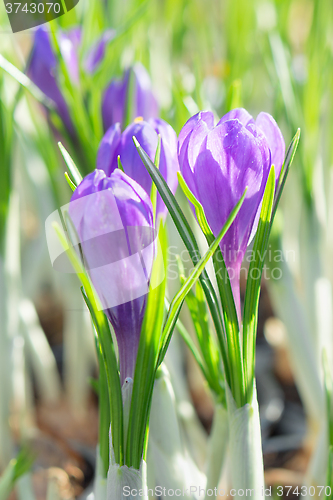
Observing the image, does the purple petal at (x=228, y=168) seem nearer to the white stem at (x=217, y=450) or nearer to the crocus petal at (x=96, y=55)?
the white stem at (x=217, y=450)

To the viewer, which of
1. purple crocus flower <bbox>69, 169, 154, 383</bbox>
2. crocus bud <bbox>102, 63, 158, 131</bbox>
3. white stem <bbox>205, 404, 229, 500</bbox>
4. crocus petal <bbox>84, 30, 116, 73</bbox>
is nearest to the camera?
purple crocus flower <bbox>69, 169, 154, 383</bbox>

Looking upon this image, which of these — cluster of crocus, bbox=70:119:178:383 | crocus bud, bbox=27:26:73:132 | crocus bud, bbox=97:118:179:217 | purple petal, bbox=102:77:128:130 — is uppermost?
crocus bud, bbox=27:26:73:132

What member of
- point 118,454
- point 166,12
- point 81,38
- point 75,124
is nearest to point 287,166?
point 118,454

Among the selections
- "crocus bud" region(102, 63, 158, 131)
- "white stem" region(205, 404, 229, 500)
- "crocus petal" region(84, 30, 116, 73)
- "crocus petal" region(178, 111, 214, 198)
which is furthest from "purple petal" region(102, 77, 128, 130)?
"white stem" region(205, 404, 229, 500)

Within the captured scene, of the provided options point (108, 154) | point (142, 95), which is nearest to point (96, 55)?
point (142, 95)

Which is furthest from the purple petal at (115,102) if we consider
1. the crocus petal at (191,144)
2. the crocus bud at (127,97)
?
the crocus petal at (191,144)

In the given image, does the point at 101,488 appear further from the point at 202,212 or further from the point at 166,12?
the point at 166,12

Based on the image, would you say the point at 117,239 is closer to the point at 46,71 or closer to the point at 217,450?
the point at 217,450

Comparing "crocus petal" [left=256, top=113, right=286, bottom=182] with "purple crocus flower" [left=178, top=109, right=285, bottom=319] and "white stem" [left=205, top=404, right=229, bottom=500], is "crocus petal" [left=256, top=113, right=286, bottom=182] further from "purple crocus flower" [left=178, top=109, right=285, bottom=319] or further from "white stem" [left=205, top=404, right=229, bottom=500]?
"white stem" [left=205, top=404, right=229, bottom=500]
